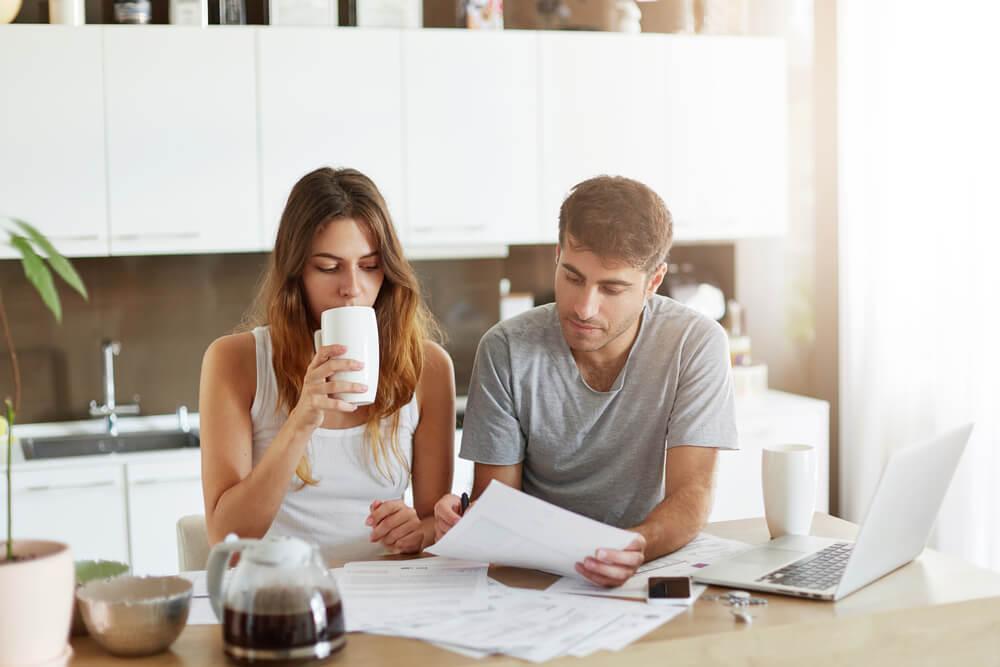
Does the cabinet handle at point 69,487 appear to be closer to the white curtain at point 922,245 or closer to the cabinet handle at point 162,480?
the cabinet handle at point 162,480

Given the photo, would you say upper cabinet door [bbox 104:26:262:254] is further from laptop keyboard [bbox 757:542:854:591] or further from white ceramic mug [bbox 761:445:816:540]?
laptop keyboard [bbox 757:542:854:591]

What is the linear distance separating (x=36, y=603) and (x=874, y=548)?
3.44ft

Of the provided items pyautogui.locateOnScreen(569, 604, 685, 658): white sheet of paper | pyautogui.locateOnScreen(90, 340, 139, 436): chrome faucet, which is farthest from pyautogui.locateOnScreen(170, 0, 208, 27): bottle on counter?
pyautogui.locateOnScreen(569, 604, 685, 658): white sheet of paper

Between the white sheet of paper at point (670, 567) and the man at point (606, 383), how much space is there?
4.2 inches

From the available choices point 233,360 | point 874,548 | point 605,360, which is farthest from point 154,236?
point 874,548

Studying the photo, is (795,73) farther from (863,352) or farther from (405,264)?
(405,264)

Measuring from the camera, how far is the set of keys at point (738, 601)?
1.46 metres

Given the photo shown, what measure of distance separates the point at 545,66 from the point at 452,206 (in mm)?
555

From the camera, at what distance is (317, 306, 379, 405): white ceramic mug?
1.70 metres

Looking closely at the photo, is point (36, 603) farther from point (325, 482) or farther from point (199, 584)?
point (325, 482)

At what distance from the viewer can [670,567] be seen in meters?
1.69

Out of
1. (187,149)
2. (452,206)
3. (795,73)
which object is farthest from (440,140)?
(795,73)

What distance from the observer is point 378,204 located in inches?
81.9

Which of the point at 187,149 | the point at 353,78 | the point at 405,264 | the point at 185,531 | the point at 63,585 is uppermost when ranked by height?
the point at 353,78
